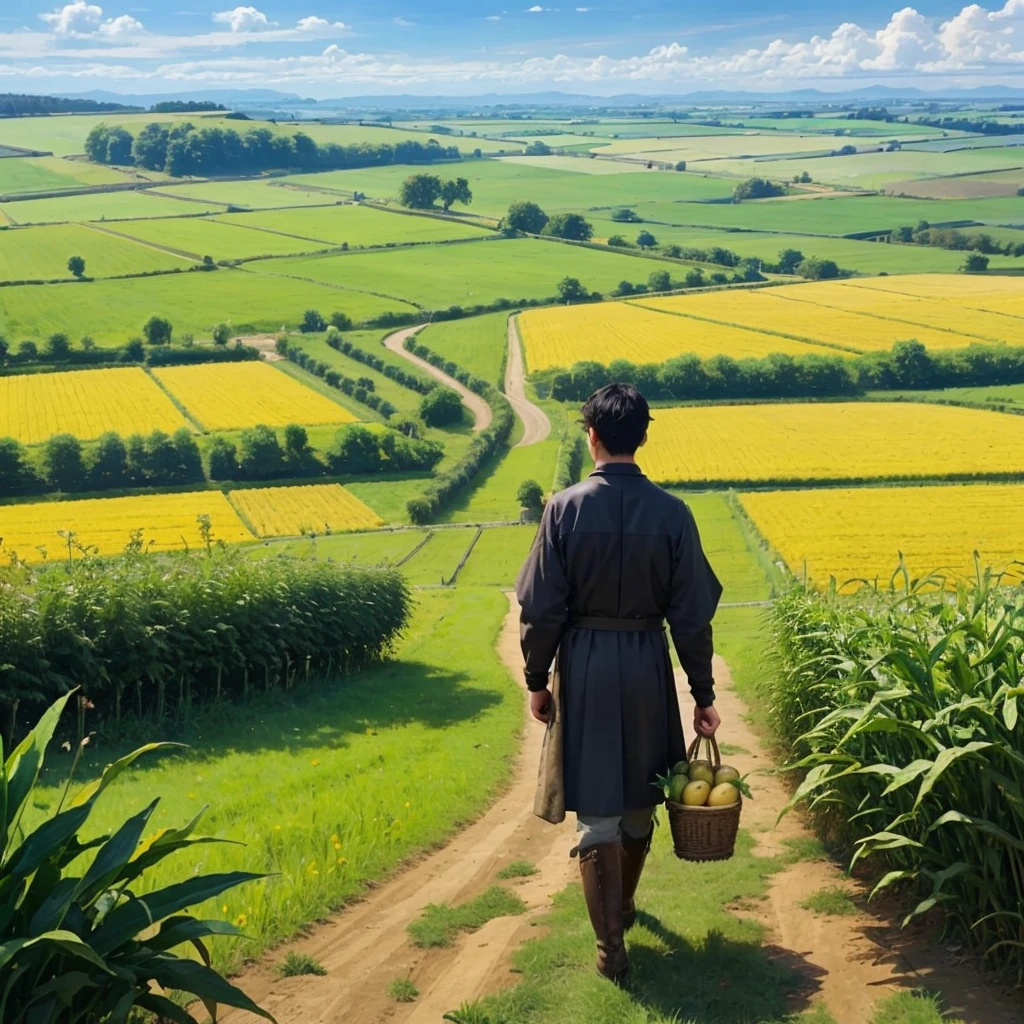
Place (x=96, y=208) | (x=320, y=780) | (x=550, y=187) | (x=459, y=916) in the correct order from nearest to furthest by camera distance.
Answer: (x=459, y=916) < (x=320, y=780) < (x=96, y=208) < (x=550, y=187)

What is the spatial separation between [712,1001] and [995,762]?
5.66 feet

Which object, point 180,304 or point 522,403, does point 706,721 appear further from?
point 180,304

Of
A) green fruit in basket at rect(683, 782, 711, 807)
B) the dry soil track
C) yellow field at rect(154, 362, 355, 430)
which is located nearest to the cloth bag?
green fruit in basket at rect(683, 782, 711, 807)

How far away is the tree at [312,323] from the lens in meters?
97.0

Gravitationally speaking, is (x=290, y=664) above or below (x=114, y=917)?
below

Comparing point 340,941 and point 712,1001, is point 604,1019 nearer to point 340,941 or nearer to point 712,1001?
point 712,1001

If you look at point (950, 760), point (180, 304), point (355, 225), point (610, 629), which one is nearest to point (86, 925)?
point (610, 629)

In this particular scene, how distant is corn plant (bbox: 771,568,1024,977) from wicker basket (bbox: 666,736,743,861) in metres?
0.39

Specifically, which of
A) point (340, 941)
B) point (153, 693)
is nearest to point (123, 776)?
point (153, 693)

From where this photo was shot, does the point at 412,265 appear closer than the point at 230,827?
No

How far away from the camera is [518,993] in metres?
6.09

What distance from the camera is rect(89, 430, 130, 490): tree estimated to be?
204ft

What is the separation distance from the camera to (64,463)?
203 feet

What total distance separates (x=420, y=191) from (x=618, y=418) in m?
159
